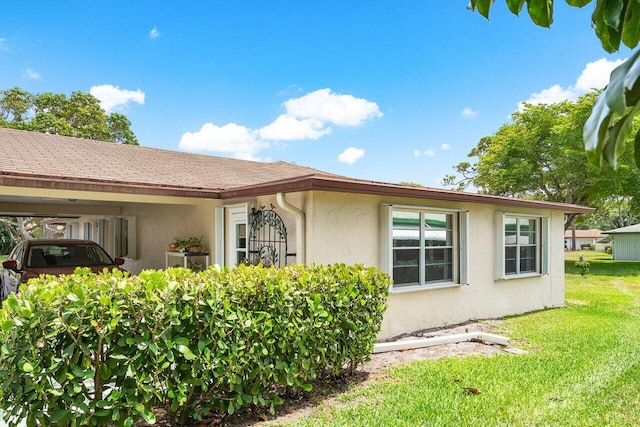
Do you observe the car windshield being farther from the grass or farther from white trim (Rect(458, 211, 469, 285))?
white trim (Rect(458, 211, 469, 285))

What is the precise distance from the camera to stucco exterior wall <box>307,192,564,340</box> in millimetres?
6844

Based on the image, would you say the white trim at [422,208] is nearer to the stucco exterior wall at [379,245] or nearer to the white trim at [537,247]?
the stucco exterior wall at [379,245]

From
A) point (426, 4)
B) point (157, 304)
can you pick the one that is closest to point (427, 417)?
point (157, 304)

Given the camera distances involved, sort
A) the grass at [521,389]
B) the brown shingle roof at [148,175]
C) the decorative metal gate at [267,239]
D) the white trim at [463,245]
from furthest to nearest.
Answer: the white trim at [463,245] < the decorative metal gate at [267,239] < the brown shingle roof at [148,175] < the grass at [521,389]

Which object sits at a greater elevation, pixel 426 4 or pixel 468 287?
pixel 426 4

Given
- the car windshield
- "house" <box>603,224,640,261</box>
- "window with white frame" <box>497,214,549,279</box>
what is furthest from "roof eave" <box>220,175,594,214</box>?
"house" <box>603,224,640,261</box>

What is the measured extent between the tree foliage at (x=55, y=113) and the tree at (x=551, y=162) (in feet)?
84.6

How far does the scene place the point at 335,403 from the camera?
182 inches

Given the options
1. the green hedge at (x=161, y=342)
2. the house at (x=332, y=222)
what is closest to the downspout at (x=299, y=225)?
the house at (x=332, y=222)

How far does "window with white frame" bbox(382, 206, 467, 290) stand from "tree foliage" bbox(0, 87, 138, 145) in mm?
25499

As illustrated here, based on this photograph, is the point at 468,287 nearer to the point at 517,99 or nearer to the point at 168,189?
the point at 168,189

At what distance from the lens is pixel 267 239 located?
7574 mm

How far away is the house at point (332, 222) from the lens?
6.82 metres

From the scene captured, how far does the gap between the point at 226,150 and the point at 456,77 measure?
45824 millimetres
